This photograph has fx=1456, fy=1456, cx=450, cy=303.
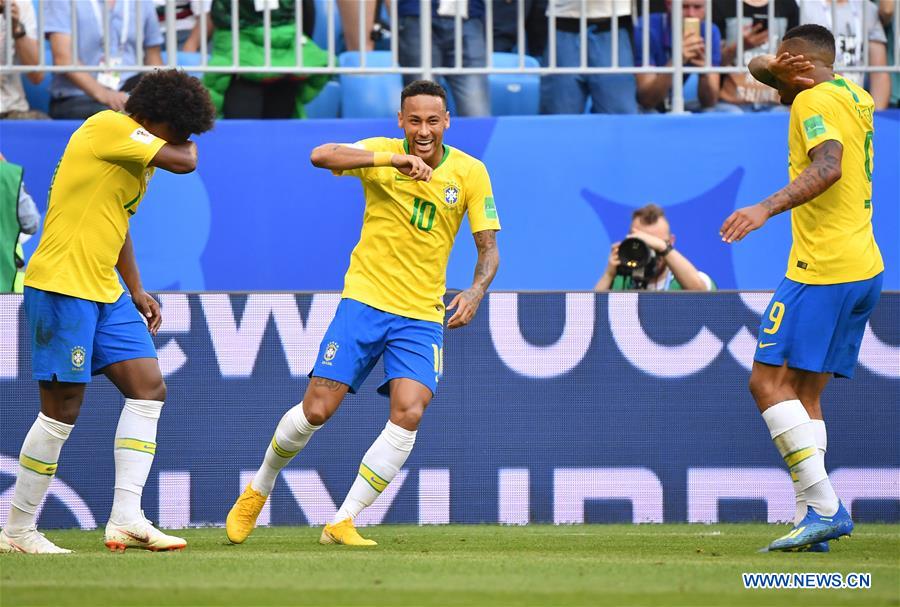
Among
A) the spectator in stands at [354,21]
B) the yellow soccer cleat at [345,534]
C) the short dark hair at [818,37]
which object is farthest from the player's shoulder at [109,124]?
the spectator in stands at [354,21]

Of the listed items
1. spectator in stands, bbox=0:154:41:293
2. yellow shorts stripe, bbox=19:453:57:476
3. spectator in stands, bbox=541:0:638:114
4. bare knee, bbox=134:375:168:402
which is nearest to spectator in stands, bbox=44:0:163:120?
spectator in stands, bbox=0:154:41:293

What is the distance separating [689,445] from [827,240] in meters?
2.25

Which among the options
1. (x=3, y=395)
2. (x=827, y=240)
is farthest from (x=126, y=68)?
(x=827, y=240)

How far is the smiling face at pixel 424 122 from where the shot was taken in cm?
690

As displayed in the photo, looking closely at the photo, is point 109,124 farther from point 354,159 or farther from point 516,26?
point 516,26

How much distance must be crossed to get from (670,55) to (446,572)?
6.20 metres

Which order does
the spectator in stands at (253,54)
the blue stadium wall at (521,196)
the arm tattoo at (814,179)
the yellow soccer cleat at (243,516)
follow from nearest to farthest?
the arm tattoo at (814,179) → the yellow soccer cleat at (243,516) → the blue stadium wall at (521,196) → the spectator in stands at (253,54)

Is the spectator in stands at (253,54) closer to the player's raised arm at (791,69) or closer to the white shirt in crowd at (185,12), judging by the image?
the white shirt in crowd at (185,12)

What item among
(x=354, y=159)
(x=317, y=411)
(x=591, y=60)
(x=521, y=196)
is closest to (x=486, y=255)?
(x=354, y=159)

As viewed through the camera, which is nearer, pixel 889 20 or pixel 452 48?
pixel 452 48

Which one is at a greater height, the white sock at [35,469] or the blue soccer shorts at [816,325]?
the blue soccer shorts at [816,325]

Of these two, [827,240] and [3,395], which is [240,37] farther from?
[827,240]

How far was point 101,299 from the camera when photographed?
20.8 feet

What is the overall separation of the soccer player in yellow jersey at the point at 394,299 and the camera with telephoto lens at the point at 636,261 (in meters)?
2.48
